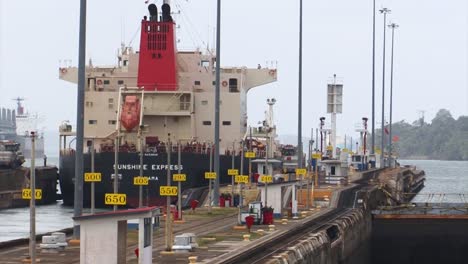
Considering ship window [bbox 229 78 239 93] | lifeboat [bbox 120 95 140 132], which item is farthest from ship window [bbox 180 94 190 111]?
ship window [bbox 229 78 239 93]

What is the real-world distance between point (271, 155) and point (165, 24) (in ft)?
58.1

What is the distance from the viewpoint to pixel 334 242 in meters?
46.2

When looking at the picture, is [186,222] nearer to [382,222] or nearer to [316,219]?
[316,219]

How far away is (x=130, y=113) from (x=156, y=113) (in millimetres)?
2869

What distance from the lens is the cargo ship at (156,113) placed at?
86.9 metres

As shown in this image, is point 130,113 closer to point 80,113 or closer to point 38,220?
point 38,220

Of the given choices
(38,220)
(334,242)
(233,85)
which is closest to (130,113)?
(233,85)

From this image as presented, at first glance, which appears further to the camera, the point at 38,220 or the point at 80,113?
the point at 38,220

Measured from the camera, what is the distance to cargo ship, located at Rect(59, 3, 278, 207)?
86.9m

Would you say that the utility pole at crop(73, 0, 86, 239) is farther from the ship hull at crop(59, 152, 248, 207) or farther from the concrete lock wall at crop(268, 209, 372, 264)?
the ship hull at crop(59, 152, 248, 207)

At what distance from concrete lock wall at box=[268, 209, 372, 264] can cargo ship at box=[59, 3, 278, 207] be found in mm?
27309

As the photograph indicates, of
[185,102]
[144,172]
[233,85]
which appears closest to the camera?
[144,172]

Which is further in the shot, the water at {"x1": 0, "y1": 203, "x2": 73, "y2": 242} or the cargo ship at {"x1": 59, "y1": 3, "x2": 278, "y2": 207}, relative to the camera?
the cargo ship at {"x1": 59, "y1": 3, "x2": 278, "y2": 207}

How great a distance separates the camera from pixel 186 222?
177 feet
